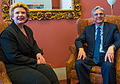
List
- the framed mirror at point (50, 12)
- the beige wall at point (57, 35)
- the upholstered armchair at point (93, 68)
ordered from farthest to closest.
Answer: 1. the beige wall at point (57, 35)
2. the framed mirror at point (50, 12)
3. the upholstered armchair at point (93, 68)

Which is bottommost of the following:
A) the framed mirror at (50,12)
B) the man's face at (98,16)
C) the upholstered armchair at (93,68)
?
the upholstered armchair at (93,68)

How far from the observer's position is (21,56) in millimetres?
1918

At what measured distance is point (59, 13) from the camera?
309 cm

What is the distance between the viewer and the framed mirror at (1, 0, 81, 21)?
2.83m

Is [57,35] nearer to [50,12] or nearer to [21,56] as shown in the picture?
[50,12]

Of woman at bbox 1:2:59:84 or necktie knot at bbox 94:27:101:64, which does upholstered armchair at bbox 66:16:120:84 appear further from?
woman at bbox 1:2:59:84

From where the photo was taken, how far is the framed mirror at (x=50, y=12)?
2.83 metres

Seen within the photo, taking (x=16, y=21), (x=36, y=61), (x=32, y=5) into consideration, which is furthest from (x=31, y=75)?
(x=32, y=5)

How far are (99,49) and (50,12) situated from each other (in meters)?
1.11

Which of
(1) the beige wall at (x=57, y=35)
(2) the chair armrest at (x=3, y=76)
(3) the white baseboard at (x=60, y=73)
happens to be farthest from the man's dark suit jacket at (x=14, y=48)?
(3) the white baseboard at (x=60, y=73)

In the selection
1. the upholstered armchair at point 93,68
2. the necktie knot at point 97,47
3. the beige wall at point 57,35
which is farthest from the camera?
the beige wall at point 57,35

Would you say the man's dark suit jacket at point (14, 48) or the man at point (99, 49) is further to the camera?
the man at point (99, 49)

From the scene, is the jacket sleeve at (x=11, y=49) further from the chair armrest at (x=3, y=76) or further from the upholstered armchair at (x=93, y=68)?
the upholstered armchair at (x=93, y=68)

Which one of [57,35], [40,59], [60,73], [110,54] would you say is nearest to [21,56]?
[40,59]
